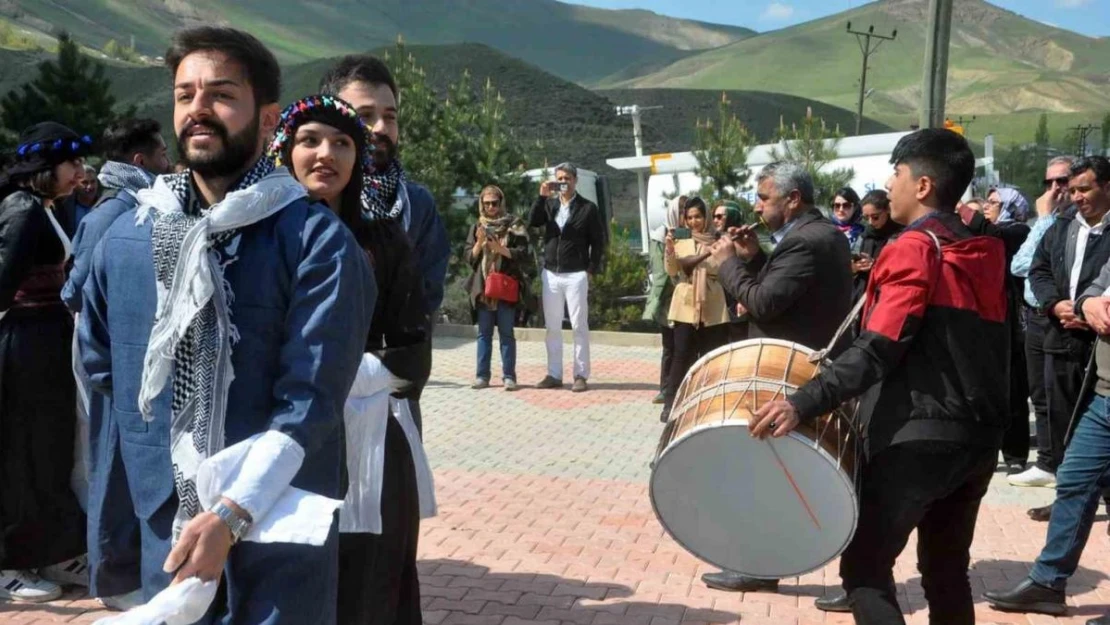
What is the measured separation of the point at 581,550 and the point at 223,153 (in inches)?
167

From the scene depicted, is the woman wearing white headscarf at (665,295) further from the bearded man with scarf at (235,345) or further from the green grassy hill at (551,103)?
the green grassy hill at (551,103)

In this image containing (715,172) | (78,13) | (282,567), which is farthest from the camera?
(78,13)

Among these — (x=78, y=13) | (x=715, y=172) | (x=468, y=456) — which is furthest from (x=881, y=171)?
(x=78, y=13)

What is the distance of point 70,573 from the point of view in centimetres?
593

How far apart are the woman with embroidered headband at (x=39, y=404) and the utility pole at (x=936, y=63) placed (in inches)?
375

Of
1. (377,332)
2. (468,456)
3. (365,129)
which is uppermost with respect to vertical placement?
(365,129)

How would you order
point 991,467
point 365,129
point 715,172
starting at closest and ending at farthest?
point 365,129 → point 991,467 → point 715,172

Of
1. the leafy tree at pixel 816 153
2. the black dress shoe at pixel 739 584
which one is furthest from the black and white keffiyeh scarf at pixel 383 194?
the leafy tree at pixel 816 153

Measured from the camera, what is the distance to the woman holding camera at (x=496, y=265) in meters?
11.6

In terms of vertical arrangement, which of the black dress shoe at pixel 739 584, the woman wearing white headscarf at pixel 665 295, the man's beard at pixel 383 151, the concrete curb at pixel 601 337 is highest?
the man's beard at pixel 383 151

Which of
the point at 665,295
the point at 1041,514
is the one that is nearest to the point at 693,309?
the point at 665,295

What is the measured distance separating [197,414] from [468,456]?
6.58 metres

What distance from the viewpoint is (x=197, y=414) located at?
8.46ft

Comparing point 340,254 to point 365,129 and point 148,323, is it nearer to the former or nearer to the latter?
point 148,323
